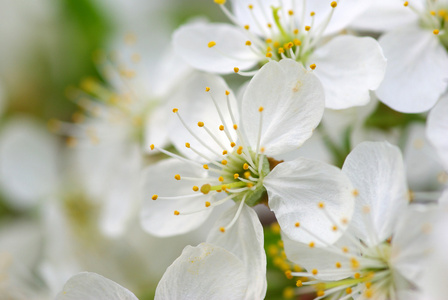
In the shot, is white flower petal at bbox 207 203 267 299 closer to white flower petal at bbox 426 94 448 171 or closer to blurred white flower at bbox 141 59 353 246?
blurred white flower at bbox 141 59 353 246

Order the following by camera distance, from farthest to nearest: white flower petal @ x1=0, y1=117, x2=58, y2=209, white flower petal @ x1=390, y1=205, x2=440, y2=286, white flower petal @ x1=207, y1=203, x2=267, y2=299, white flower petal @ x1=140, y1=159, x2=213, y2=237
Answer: white flower petal @ x1=0, y1=117, x2=58, y2=209
white flower petal @ x1=140, y1=159, x2=213, y2=237
white flower petal @ x1=207, y1=203, x2=267, y2=299
white flower petal @ x1=390, y1=205, x2=440, y2=286

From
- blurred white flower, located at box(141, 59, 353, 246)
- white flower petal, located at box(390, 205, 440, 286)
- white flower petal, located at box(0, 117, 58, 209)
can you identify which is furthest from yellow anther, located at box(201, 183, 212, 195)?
white flower petal, located at box(0, 117, 58, 209)

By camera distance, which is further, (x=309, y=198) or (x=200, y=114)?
(x=200, y=114)

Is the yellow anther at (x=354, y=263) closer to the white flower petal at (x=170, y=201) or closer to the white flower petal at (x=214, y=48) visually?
the white flower petal at (x=170, y=201)

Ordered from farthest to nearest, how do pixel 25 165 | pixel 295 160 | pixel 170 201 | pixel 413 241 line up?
pixel 25 165 → pixel 170 201 → pixel 295 160 → pixel 413 241

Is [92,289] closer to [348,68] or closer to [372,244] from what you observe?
[372,244]

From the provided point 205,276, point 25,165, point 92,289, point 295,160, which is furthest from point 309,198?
point 25,165

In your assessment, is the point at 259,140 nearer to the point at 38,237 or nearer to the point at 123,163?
the point at 123,163
